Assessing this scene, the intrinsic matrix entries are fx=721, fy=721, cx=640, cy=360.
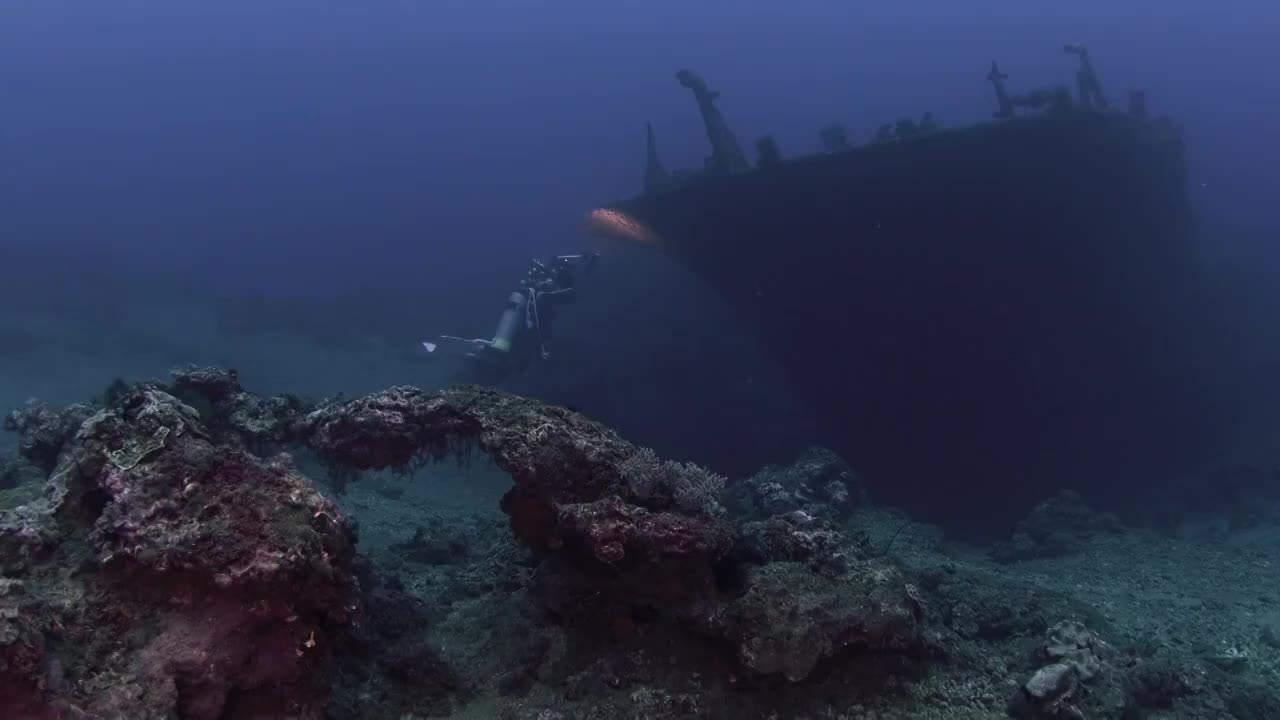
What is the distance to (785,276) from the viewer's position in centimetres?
1866

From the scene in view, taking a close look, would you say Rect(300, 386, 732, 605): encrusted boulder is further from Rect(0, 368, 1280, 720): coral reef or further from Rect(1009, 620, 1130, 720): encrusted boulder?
Rect(1009, 620, 1130, 720): encrusted boulder

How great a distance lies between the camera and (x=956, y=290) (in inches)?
712

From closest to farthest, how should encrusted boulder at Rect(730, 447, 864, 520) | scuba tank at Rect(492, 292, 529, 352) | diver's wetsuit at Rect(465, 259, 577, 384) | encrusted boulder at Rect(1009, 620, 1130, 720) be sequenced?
encrusted boulder at Rect(1009, 620, 1130, 720)
encrusted boulder at Rect(730, 447, 864, 520)
scuba tank at Rect(492, 292, 529, 352)
diver's wetsuit at Rect(465, 259, 577, 384)

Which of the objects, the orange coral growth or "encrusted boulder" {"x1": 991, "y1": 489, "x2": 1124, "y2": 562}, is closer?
"encrusted boulder" {"x1": 991, "y1": 489, "x2": 1124, "y2": 562}

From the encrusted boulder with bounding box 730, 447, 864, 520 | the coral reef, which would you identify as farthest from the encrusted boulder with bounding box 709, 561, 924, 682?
the encrusted boulder with bounding box 730, 447, 864, 520

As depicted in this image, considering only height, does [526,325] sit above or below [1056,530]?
above

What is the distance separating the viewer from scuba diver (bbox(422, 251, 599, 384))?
2159cm

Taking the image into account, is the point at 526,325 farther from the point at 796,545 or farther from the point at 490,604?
the point at 796,545

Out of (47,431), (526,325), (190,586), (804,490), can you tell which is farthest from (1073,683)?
(526,325)

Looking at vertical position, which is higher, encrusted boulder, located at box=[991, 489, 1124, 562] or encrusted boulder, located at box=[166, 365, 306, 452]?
encrusted boulder, located at box=[166, 365, 306, 452]

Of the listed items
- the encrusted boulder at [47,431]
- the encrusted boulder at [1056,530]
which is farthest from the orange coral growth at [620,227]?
the encrusted boulder at [47,431]

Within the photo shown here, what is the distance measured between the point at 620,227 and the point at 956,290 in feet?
30.2

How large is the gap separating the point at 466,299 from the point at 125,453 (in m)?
36.7

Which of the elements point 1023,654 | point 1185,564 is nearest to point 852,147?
point 1185,564
